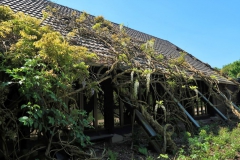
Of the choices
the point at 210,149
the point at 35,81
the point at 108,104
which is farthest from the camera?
the point at 108,104

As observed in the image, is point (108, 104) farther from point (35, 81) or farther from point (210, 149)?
point (35, 81)

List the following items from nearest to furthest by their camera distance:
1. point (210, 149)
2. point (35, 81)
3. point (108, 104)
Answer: point (35, 81) < point (210, 149) < point (108, 104)

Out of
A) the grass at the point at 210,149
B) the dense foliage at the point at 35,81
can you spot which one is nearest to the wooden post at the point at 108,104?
the grass at the point at 210,149

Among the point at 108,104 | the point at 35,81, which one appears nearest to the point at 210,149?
the point at 108,104

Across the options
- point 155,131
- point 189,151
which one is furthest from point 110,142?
point 189,151

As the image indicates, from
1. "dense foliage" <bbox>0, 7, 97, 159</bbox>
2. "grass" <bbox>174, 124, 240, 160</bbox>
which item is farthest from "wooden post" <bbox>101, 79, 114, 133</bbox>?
"dense foliage" <bbox>0, 7, 97, 159</bbox>

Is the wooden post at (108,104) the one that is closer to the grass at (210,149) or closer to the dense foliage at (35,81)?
the grass at (210,149)

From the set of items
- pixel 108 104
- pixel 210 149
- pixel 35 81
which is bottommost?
pixel 210 149

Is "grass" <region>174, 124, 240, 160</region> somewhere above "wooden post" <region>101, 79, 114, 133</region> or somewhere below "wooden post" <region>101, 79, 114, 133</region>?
below

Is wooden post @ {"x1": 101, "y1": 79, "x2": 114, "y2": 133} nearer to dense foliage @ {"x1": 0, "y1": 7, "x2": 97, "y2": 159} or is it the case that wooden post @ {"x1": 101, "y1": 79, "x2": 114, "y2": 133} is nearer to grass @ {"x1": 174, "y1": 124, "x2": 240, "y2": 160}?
grass @ {"x1": 174, "y1": 124, "x2": 240, "y2": 160}

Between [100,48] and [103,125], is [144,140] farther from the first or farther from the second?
[100,48]

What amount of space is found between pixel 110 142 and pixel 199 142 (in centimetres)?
234

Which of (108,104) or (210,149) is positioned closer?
(210,149)

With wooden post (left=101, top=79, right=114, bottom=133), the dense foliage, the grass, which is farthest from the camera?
wooden post (left=101, top=79, right=114, bottom=133)
